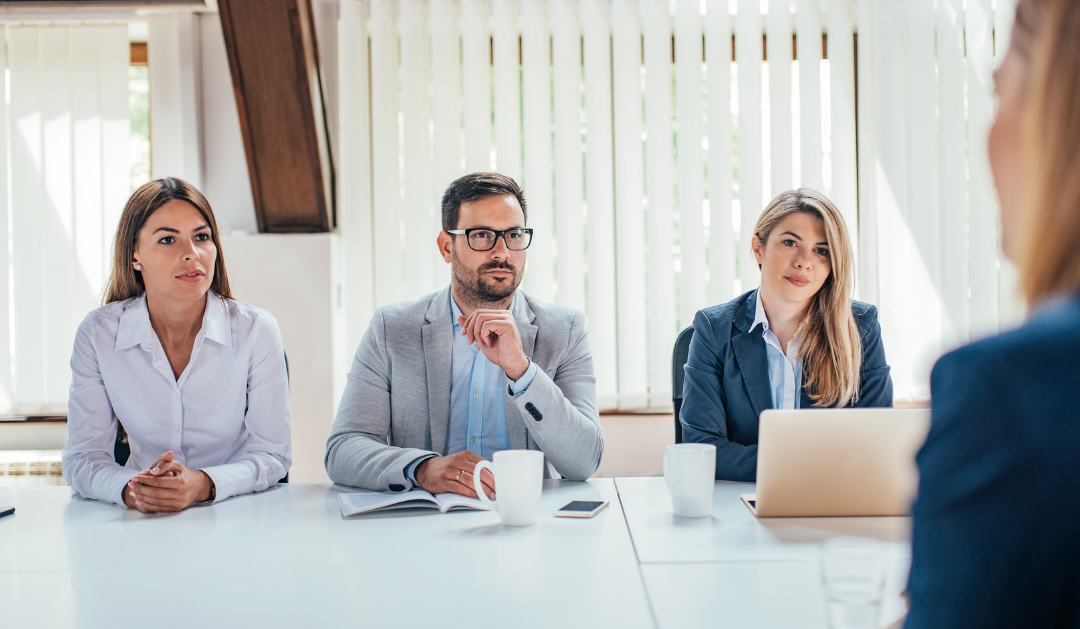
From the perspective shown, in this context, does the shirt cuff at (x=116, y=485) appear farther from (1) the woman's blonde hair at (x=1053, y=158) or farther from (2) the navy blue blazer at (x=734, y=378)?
(1) the woman's blonde hair at (x=1053, y=158)

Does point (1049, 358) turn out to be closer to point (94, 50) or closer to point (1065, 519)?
point (1065, 519)

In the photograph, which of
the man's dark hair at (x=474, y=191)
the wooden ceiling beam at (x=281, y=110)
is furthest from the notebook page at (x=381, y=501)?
the wooden ceiling beam at (x=281, y=110)

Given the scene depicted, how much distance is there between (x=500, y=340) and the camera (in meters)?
1.68

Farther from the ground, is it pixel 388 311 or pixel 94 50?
pixel 94 50

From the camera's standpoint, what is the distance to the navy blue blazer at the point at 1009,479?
0.41 metres

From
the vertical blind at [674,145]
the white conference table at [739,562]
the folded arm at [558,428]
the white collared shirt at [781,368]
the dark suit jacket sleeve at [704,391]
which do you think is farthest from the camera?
the vertical blind at [674,145]

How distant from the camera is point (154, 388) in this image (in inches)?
71.6

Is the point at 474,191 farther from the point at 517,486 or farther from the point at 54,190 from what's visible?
the point at 54,190

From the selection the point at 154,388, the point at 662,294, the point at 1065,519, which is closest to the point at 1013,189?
the point at 1065,519

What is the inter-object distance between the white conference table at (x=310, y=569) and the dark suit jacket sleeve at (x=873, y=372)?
100 centimetres

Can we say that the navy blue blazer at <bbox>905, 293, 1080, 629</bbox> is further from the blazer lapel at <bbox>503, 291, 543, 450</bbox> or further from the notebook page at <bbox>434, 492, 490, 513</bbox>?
the blazer lapel at <bbox>503, 291, 543, 450</bbox>

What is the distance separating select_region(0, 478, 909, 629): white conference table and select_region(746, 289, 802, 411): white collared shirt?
2.18 feet

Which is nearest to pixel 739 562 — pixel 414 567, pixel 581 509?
pixel 581 509

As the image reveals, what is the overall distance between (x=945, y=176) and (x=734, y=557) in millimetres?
2660
